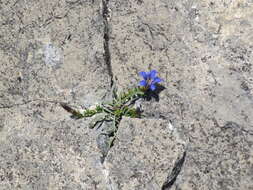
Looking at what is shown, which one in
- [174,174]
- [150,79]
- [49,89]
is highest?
[150,79]

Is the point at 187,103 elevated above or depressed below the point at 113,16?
below

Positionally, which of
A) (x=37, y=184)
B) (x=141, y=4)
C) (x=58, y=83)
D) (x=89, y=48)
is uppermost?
(x=141, y=4)

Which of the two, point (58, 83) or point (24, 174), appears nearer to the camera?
point (24, 174)

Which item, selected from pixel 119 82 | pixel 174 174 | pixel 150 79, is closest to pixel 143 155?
pixel 174 174

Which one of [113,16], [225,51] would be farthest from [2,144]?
[225,51]

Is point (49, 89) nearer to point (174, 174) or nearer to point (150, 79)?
point (150, 79)

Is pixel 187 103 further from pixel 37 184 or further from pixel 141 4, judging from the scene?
pixel 37 184
